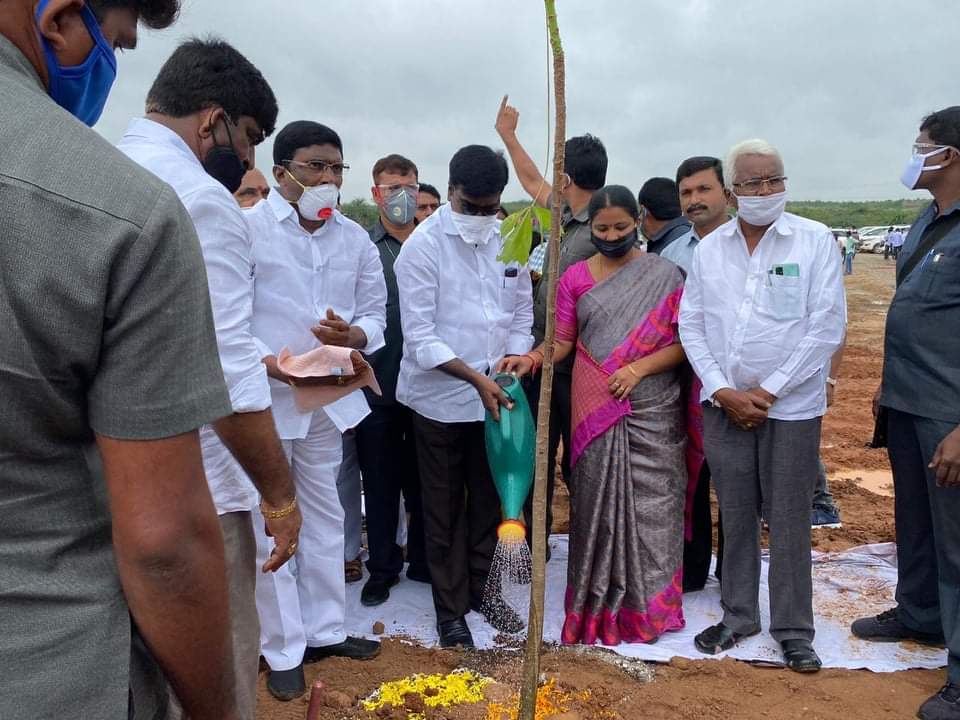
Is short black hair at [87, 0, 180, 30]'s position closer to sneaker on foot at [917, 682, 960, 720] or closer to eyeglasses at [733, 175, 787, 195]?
eyeglasses at [733, 175, 787, 195]

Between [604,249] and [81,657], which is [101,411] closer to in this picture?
[81,657]

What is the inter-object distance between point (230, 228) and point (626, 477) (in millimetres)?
2151

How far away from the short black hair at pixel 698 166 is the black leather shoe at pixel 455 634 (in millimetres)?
2610

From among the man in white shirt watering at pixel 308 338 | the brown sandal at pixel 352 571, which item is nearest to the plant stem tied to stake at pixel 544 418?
the man in white shirt watering at pixel 308 338

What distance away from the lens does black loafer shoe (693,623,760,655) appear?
3377 mm

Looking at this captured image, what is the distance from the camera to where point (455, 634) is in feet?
11.5

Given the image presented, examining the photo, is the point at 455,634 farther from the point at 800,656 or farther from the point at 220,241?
the point at 220,241

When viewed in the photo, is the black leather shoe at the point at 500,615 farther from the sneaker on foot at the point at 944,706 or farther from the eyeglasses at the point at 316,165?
the eyeglasses at the point at 316,165

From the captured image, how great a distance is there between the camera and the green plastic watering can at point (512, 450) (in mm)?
2830

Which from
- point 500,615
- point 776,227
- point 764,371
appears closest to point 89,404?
point 764,371

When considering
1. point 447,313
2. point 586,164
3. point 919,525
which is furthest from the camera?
point 586,164

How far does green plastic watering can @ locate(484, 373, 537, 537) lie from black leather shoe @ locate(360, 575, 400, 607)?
4.00 ft

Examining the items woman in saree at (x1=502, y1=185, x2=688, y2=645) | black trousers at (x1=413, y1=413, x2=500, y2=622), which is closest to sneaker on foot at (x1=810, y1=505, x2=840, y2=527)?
woman in saree at (x1=502, y1=185, x2=688, y2=645)

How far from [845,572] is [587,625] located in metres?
1.64
